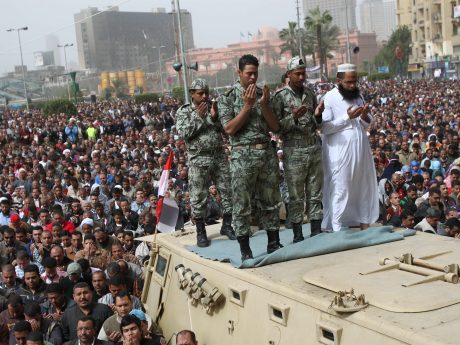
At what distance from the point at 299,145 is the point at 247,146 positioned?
64cm

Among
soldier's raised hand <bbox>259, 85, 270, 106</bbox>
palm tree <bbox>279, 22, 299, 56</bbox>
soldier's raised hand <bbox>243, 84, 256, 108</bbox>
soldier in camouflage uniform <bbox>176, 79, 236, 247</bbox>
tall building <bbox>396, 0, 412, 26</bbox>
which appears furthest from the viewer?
tall building <bbox>396, 0, 412, 26</bbox>

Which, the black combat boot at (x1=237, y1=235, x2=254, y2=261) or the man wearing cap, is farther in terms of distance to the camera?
the man wearing cap

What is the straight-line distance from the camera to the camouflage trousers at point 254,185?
6.62 meters

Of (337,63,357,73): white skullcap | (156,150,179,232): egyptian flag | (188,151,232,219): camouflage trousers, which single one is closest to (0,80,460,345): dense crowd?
(156,150,179,232): egyptian flag

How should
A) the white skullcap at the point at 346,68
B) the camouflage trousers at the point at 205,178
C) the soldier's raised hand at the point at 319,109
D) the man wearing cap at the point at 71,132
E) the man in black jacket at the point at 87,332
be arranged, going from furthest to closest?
the man wearing cap at the point at 71,132, the camouflage trousers at the point at 205,178, the white skullcap at the point at 346,68, the soldier's raised hand at the point at 319,109, the man in black jacket at the point at 87,332

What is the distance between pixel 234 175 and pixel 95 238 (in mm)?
4307

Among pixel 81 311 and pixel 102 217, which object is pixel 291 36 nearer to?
pixel 102 217

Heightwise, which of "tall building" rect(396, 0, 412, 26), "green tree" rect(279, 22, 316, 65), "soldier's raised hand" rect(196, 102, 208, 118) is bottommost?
"soldier's raised hand" rect(196, 102, 208, 118)

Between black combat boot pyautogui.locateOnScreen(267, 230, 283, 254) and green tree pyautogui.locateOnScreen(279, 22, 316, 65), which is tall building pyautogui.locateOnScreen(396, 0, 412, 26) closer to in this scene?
green tree pyautogui.locateOnScreen(279, 22, 316, 65)

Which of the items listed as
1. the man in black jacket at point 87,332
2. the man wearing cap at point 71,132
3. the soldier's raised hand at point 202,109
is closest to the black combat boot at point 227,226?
the soldier's raised hand at point 202,109

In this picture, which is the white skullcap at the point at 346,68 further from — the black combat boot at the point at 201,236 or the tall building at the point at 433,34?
the tall building at the point at 433,34

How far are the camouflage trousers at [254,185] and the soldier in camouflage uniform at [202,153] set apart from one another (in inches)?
33.9

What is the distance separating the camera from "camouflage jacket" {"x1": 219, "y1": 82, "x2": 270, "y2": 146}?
666 cm

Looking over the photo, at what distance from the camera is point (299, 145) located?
7.07 metres
